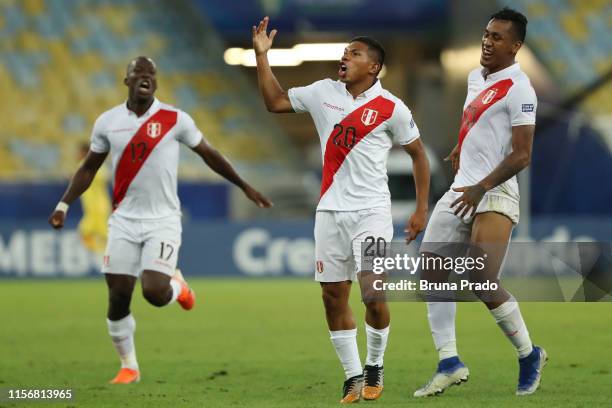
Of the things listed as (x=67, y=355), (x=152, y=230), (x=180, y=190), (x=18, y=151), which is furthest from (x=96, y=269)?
(x=152, y=230)

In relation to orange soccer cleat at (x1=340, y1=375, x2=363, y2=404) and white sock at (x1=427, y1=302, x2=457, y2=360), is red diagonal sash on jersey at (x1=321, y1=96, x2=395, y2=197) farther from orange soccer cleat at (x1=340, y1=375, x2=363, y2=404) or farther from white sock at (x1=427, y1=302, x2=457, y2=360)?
orange soccer cleat at (x1=340, y1=375, x2=363, y2=404)

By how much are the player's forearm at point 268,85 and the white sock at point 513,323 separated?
2.04m

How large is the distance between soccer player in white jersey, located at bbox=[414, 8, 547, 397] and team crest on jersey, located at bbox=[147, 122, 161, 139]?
2.38 m

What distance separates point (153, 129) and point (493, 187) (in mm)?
2930

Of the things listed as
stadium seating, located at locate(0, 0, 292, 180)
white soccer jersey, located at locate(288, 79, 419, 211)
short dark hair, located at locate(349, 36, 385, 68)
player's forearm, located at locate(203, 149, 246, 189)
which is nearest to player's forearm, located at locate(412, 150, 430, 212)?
white soccer jersey, located at locate(288, 79, 419, 211)

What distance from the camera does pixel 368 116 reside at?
8.62 m

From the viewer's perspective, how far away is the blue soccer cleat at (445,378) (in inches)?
352

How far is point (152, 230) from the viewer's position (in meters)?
10.0

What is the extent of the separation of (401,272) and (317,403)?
1.09 metres

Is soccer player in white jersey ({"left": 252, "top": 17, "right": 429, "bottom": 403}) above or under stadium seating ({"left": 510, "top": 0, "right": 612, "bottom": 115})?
under

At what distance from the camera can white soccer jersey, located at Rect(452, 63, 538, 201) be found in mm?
8656

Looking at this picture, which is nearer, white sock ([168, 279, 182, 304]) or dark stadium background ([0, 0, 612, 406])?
white sock ([168, 279, 182, 304])

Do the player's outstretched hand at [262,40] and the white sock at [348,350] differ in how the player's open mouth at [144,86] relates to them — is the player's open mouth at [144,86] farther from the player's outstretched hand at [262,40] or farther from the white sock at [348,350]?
the white sock at [348,350]

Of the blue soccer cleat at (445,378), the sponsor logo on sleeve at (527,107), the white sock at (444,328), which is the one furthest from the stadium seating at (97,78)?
the sponsor logo on sleeve at (527,107)
